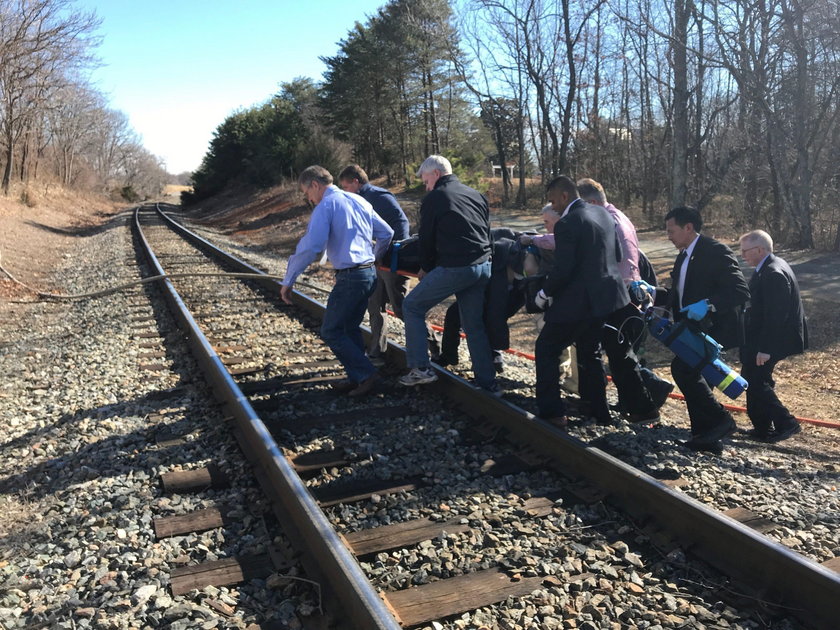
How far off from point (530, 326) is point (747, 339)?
5.63 meters

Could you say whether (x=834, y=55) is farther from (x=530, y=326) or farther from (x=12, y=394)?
(x=12, y=394)

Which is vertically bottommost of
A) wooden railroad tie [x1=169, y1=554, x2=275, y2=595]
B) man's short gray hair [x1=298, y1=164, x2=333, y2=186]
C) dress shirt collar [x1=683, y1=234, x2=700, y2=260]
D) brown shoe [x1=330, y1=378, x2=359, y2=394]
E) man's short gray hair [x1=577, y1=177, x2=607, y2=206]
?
wooden railroad tie [x1=169, y1=554, x2=275, y2=595]

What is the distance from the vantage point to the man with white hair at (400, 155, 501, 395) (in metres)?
5.50

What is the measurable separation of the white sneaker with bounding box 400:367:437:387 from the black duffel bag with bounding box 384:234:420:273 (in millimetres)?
1070

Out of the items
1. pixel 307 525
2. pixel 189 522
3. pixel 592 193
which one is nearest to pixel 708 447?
pixel 592 193

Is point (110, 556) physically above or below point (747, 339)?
below

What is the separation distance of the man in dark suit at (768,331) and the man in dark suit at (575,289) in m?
1.23

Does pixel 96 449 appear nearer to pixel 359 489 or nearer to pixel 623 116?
pixel 359 489

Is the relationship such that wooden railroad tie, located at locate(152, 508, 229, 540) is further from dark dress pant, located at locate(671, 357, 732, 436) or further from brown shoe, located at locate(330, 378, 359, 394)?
dark dress pant, located at locate(671, 357, 732, 436)

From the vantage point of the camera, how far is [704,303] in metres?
4.89

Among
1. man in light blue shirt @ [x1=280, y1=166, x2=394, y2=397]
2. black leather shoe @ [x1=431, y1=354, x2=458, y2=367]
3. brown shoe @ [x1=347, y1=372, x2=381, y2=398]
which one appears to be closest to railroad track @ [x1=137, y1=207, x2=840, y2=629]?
brown shoe @ [x1=347, y1=372, x2=381, y2=398]

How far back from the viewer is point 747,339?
5.62m

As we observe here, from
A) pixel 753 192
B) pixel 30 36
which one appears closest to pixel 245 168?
pixel 30 36

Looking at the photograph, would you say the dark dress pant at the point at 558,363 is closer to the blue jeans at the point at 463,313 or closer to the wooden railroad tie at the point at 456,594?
the blue jeans at the point at 463,313
